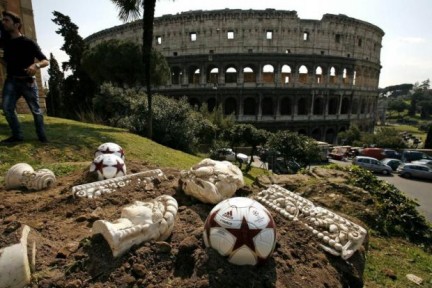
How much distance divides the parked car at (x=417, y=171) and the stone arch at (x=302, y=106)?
777 inches

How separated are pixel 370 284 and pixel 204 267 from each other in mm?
3117

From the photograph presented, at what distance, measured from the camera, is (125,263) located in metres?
3.69

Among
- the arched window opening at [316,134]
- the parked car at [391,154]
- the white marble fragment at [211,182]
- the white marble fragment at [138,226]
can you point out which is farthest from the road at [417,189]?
the arched window opening at [316,134]

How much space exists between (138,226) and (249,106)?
41.9 meters

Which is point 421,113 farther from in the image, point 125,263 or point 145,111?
point 125,263

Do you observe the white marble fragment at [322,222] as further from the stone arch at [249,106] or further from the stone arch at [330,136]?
the stone arch at [330,136]

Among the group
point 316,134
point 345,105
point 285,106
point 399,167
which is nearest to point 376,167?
point 399,167

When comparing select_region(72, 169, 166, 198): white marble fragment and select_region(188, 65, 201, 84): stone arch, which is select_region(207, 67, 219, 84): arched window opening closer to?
select_region(188, 65, 201, 84): stone arch

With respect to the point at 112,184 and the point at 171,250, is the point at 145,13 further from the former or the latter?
the point at 171,250

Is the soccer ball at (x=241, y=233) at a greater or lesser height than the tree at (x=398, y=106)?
greater

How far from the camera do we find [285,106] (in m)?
45.8

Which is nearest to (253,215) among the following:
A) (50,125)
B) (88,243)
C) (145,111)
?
(88,243)

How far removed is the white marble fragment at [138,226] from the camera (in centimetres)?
373

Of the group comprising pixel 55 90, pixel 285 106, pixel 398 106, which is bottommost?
pixel 398 106
